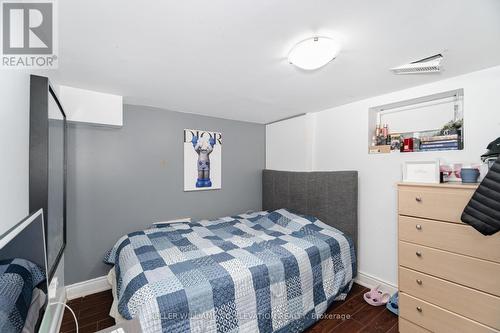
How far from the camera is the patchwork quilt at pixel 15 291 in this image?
22.5 inches

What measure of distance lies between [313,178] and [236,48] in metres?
2.08

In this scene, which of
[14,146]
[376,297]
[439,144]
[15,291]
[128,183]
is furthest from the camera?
[128,183]

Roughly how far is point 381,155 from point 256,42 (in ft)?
6.39

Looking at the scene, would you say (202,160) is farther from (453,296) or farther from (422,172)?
(453,296)

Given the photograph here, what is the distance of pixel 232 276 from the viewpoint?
1.67m

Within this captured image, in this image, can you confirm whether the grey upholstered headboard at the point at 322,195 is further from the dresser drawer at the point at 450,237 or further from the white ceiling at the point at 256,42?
the white ceiling at the point at 256,42

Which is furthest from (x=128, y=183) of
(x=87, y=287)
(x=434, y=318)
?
(x=434, y=318)

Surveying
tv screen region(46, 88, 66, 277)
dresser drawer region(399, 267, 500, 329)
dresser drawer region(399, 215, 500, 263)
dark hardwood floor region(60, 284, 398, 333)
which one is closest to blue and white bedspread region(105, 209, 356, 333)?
dark hardwood floor region(60, 284, 398, 333)

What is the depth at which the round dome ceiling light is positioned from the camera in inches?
55.2

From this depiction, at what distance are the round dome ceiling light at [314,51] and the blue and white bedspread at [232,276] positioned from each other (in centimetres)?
163

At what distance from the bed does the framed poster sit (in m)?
0.62

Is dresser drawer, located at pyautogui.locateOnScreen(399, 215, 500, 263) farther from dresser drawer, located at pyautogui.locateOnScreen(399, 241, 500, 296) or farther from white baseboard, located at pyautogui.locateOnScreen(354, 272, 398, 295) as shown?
white baseboard, located at pyautogui.locateOnScreen(354, 272, 398, 295)

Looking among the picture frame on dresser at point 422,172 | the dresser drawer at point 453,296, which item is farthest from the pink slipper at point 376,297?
the picture frame on dresser at point 422,172

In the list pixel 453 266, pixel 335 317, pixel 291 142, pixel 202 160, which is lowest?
pixel 335 317
